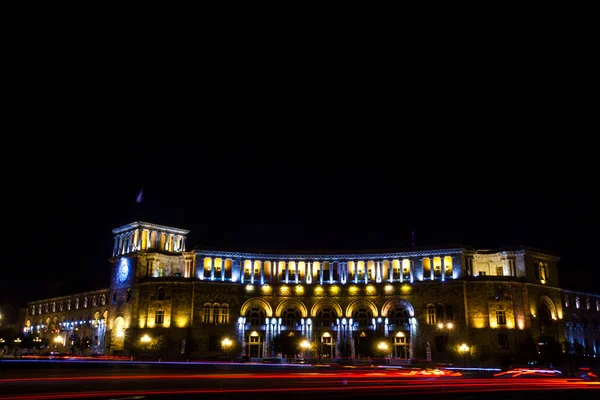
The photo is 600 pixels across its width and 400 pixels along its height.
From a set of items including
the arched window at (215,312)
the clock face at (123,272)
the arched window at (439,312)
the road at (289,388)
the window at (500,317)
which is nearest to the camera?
the road at (289,388)

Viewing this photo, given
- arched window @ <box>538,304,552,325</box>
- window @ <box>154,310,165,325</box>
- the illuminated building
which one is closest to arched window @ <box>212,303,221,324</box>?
the illuminated building

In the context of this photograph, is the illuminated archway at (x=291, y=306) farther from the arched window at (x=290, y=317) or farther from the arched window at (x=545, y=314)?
the arched window at (x=545, y=314)

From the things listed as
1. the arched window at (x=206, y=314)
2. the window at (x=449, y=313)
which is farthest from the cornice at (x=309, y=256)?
the window at (x=449, y=313)

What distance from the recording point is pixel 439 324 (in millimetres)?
68062

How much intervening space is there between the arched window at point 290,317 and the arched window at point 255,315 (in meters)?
2.63

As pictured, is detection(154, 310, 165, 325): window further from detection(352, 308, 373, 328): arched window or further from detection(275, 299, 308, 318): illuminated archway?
detection(352, 308, 373, 328): arched window

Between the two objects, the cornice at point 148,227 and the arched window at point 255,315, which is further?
the cornice at point 148,227

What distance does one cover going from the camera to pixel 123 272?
75812 mm

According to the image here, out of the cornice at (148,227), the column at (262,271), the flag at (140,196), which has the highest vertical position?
the flag at (140,196)

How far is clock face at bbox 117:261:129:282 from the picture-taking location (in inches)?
2958

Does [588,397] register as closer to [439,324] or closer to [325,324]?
[439,324]

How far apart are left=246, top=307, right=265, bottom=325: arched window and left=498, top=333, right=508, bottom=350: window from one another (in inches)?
1100

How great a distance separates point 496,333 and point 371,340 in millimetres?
14230

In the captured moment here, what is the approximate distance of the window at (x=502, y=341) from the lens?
214ft
